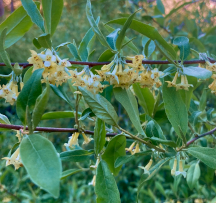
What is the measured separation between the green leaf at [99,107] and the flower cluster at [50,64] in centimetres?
10

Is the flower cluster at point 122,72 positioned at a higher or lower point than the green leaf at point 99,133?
higher

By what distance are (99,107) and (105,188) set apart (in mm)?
198

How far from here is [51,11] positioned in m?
0.59

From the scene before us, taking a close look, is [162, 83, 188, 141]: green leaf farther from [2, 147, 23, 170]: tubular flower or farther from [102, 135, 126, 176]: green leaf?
[2, 147, 23, 170]: tubular flower

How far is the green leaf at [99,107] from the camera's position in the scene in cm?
49

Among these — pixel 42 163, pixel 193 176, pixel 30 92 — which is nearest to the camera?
pixel 42 163

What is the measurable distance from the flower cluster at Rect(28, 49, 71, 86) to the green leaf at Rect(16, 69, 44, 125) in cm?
7

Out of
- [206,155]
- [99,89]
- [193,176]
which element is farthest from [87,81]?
[193,176]

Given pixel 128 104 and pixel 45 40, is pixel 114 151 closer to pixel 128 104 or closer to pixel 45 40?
pixel 128 104

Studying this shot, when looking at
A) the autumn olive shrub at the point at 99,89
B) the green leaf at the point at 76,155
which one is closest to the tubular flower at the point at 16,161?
the autumn olive shrub at the point at 99,89

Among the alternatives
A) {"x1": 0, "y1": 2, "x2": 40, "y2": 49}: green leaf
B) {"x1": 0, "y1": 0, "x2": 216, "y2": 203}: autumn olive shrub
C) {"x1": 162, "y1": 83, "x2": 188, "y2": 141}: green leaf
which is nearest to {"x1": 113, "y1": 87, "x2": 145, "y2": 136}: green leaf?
{"x1": 0, "y1": 0, "x2": 216, "y2": 203}: autumn olive shrub

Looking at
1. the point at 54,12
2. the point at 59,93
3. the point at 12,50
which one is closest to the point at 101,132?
Answer: the point at 59,93

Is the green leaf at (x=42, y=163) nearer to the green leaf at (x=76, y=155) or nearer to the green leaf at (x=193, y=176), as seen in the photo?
the green leaf at (x=76, y=155)

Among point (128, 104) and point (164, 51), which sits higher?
point (164, 51)
